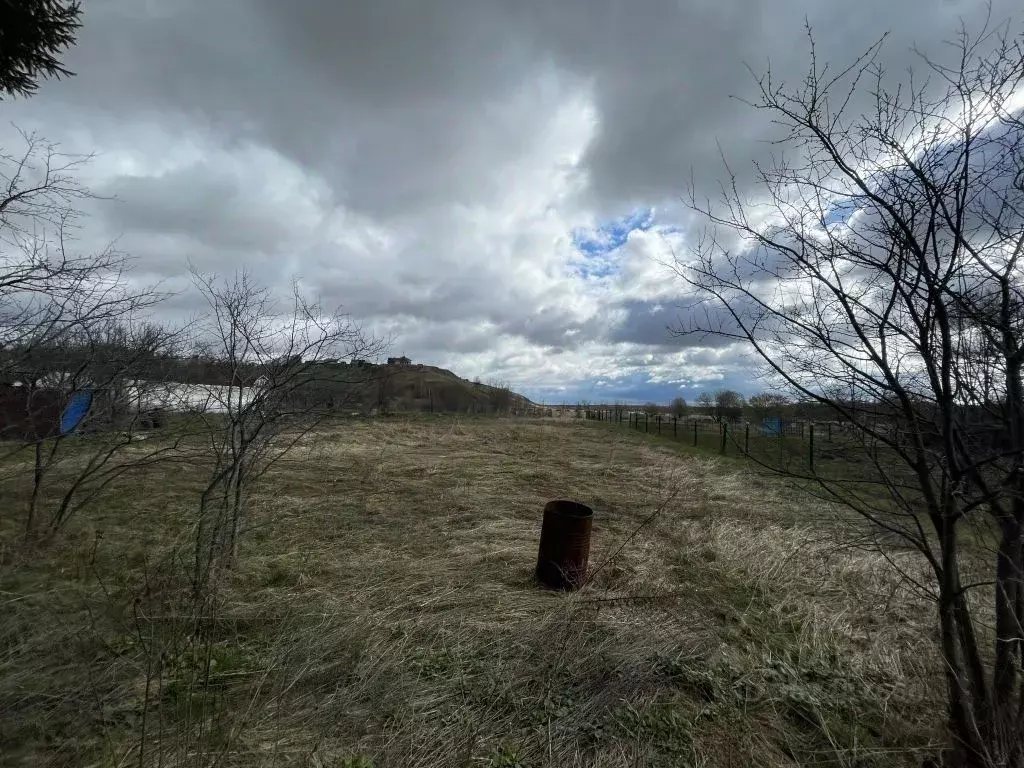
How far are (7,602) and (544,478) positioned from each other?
9678 mm

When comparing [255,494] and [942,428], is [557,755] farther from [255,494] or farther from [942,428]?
[255,494]

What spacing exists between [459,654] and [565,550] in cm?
167

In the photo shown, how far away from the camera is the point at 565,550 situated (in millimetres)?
4645

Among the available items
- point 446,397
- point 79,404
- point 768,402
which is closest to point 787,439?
point 768,402

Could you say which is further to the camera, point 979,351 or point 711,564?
point 711,564

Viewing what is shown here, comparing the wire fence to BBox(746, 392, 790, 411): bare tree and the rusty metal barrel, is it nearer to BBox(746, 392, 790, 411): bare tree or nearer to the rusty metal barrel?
BBox(746, 392, 790, 411): bare tree

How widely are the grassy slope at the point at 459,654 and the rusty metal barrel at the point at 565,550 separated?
9.6 inches

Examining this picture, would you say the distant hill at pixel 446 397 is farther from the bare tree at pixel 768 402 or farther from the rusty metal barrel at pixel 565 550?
the bare tree at pixel 768 402

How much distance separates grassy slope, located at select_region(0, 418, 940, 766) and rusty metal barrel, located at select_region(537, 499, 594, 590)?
0.80ft

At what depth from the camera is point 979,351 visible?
202cm

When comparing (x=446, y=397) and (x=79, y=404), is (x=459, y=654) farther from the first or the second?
(x=446, y=397)

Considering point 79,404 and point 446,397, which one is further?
point 446,397

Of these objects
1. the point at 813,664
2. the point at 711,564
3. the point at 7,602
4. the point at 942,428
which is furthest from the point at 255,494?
the point at 942,428

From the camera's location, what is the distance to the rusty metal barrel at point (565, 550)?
4.63m
